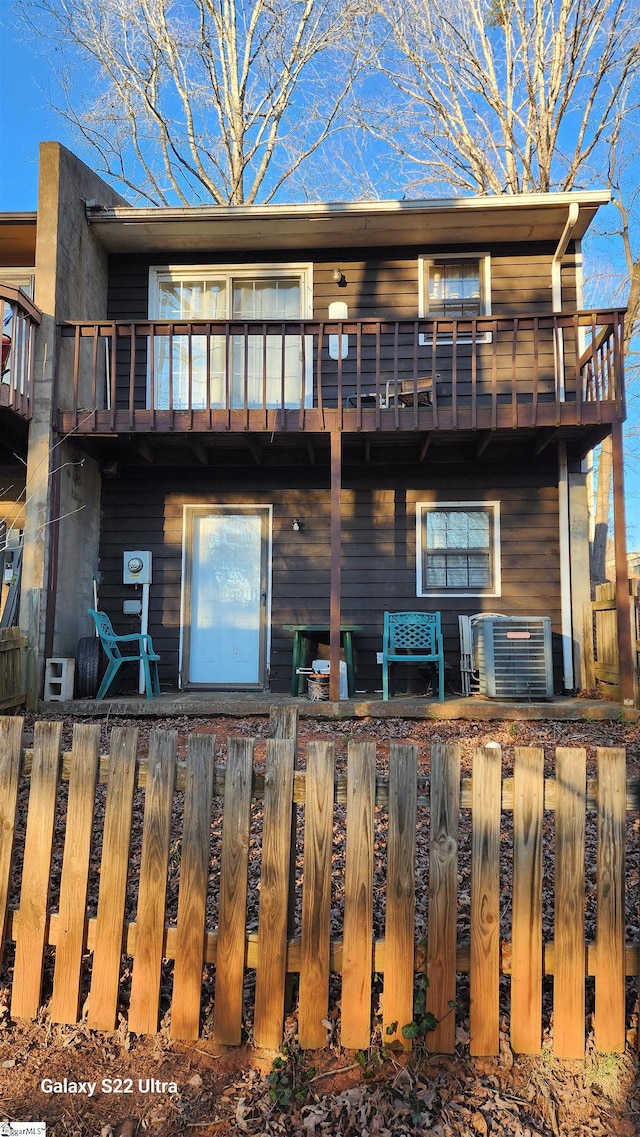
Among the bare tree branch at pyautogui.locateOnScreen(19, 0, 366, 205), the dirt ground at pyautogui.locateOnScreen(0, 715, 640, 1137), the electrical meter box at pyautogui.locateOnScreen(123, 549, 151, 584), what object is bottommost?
the dirt ground at pyautogui.locateOnScreen(0, 715, 640, 1137)

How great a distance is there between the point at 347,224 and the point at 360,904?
25.4ft

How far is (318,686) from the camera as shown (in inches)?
271

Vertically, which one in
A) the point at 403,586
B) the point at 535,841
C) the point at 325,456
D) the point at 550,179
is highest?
the point at 550,179

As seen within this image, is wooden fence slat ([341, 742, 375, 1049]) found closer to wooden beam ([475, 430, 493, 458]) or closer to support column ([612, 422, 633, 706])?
support column ([612, 422, 633, 706])

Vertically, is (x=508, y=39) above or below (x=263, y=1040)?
above

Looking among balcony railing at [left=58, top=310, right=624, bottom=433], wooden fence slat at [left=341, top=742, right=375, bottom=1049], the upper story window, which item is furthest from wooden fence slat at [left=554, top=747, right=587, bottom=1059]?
the upper story window

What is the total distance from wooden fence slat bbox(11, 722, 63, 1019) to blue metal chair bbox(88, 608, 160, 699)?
4.98 meters

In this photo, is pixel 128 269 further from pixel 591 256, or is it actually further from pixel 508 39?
pixel 591 256

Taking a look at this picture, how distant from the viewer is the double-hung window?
27.0ft

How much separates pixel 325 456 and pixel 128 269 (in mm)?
3655

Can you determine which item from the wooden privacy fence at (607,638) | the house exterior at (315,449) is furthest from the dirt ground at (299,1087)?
the house exterior at (315,449)

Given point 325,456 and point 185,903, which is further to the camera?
point 325,456

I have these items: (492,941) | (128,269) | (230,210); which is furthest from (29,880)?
(128,269)

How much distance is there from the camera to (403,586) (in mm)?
8016
